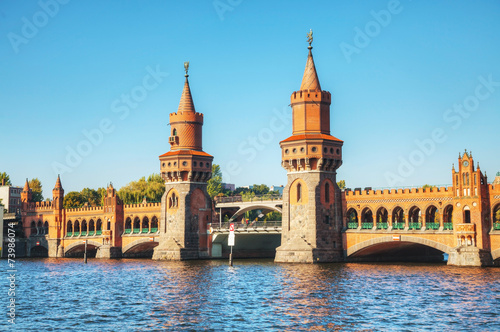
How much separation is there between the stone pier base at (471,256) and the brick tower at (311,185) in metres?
15.5

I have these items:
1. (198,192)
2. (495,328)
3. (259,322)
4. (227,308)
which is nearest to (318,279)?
(227,308)

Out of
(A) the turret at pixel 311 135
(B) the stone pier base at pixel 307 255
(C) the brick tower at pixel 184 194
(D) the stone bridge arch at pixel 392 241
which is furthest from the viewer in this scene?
(C) the brick tower at pixel 184 194

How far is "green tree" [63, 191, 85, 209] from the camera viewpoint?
444 ft

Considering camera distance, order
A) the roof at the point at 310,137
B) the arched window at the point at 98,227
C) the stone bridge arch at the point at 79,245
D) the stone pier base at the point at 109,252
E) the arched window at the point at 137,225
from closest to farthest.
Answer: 1. the roof at the point at 310,137
2. the arched window at the point at 137,225
3. the stone pier base at the point at 109,252
4. the stone bridge arch at the point at 79,245
5. the arched window at the point at 98,227

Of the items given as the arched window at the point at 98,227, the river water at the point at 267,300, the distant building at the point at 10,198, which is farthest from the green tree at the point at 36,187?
the river water at the point at 267,300

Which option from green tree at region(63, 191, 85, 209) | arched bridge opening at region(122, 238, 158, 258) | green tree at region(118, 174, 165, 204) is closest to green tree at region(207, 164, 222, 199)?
green tree at region(118, 174, 165, 204)

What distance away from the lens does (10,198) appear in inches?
5497

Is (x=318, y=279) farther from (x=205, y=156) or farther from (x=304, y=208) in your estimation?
(x=205, y=156)

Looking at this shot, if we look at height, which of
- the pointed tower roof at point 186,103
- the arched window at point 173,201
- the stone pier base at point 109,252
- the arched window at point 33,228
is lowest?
the stone pier base at point 109,252

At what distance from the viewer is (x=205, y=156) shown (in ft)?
308

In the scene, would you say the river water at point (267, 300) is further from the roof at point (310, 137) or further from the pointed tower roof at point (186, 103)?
the pointed tower roof at point (186, 103)

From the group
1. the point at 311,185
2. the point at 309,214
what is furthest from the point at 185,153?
the point at 309,214

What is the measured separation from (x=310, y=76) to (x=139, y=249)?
42.9 metres

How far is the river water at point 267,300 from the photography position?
36.4 metres
